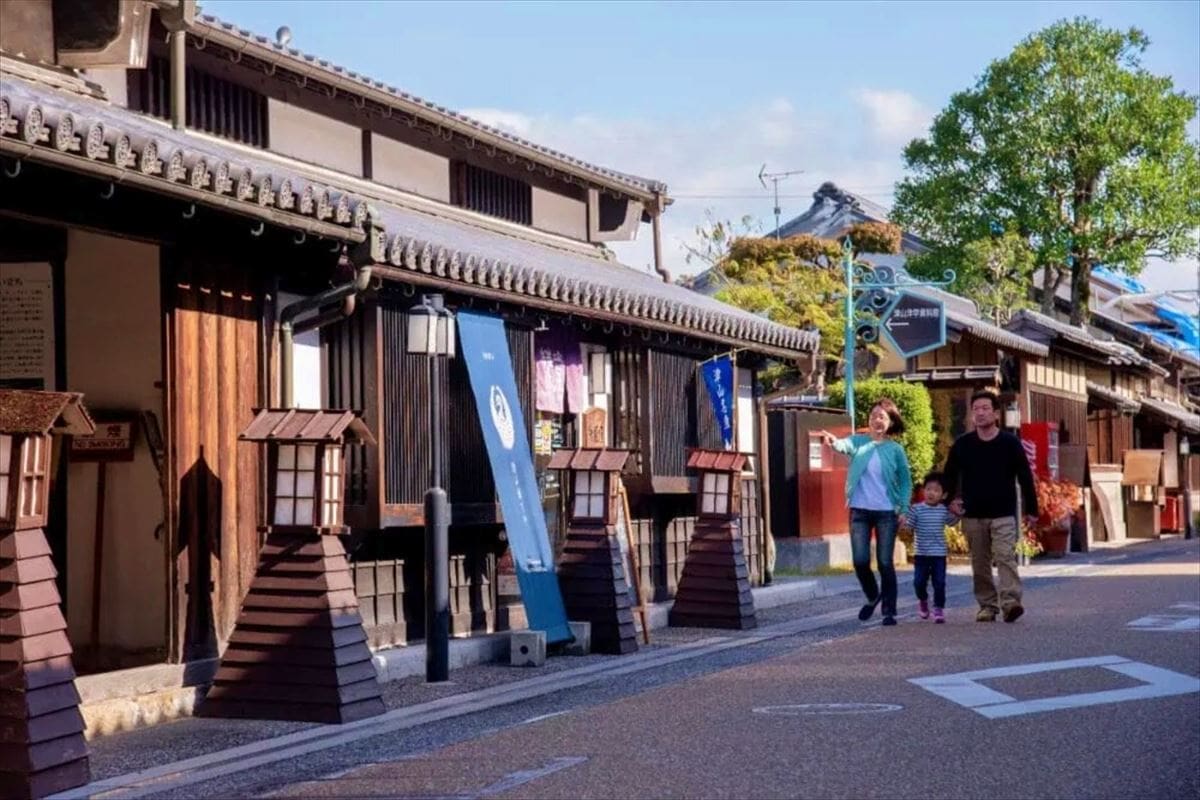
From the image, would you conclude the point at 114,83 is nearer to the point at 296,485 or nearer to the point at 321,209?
the point at 321,209

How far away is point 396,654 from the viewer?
42.8 ft

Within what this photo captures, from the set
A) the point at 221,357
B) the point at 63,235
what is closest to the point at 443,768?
the point at 221,357

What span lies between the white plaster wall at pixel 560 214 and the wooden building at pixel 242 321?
3.60m

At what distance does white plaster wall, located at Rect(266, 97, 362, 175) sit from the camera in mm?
18000

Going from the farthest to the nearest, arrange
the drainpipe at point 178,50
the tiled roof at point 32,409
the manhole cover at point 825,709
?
the drainpipe at point 178,50 < the manhole cover at point 825,709 < the tiled roof at point 32,409

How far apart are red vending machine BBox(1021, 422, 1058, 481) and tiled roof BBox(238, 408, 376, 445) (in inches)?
993

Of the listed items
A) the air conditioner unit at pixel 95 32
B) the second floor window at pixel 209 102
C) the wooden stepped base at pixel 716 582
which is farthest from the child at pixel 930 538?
the air conditioner unit at pixel 95 32

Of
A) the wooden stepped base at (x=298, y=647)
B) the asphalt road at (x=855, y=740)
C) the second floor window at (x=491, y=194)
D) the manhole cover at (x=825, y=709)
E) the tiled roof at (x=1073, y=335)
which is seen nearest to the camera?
the asphalt road at (x=855, y=740)

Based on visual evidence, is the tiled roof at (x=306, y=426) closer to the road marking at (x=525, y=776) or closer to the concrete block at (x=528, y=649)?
the concrete block at (x=528, y=649)

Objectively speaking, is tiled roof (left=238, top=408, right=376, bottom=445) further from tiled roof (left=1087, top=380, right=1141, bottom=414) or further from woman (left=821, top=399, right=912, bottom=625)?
tiled roof (left=1087, top=380, right=1141, bottom=414)

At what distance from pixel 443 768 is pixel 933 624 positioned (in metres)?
8.84

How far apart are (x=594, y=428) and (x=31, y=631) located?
10.2 metres

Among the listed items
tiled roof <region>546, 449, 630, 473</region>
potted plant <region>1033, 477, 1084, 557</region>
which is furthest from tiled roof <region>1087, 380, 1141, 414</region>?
tiled roof <region>546, 449, 630, 473</region>

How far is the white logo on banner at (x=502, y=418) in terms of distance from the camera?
14.3 metres
